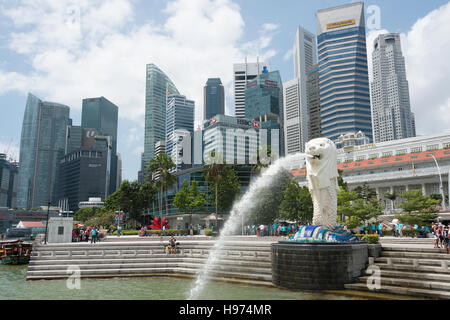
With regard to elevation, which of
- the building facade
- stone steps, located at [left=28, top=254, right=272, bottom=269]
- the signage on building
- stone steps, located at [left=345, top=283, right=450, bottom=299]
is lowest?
stone steps, located at [left=345, top=283, right=450, bottom=299]

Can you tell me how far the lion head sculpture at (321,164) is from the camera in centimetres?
1819

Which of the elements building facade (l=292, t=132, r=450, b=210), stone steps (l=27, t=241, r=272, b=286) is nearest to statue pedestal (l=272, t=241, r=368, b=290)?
stone steps (l=27, t=241, r=272, b=286)

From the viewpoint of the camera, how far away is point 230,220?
60719 mm

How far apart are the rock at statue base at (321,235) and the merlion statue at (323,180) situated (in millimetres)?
640

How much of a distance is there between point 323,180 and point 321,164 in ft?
2.80

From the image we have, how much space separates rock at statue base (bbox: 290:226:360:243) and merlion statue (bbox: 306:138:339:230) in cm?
64

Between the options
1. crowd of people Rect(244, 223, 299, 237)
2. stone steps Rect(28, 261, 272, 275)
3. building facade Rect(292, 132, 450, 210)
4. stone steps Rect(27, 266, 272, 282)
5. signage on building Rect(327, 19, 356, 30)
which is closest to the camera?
stone steps Rect(27, 266, 272, 282)

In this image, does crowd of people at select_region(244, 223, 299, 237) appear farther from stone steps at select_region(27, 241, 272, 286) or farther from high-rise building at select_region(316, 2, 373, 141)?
high-rise building at select_region(316, 2, 373, 141)

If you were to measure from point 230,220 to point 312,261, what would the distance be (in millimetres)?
45420

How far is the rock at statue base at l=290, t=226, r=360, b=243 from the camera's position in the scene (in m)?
17.0

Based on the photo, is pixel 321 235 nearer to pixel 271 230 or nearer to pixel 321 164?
pixel 321 164
